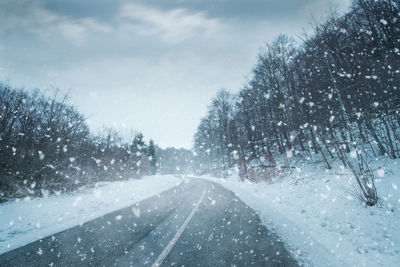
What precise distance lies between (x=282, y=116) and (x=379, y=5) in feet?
34.7

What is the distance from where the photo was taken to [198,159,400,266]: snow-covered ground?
345 cm

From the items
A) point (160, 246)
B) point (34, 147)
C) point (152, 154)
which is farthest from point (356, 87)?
point (152, 154)

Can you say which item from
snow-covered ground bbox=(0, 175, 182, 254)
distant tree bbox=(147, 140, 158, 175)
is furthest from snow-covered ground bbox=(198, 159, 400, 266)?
distant tree bbox=(147, 140, 158, 175)

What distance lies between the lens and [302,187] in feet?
32.5

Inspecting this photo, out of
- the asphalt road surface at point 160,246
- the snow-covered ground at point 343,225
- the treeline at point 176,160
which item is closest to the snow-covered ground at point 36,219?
the asphalt road surface at point 160,246

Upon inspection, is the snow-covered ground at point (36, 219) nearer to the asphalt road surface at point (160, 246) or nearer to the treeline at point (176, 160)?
the asphalt road surface at point (160, 246)

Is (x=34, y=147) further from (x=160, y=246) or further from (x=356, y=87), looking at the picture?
(x=356, y=87)

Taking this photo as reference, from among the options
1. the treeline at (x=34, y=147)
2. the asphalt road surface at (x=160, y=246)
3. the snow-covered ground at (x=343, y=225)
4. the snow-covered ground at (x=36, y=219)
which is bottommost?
the snow-covered ground at (x=343, y=225)

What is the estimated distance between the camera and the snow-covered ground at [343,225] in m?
3.45

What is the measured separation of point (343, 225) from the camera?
4.80 m

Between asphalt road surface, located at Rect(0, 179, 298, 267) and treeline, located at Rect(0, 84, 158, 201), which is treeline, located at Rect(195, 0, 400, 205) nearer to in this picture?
asphalt road surface, located at Rect(0, 179, 298, 267)

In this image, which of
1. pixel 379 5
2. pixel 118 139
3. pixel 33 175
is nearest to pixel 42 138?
pixel 33 175

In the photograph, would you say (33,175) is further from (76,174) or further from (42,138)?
(76,174)

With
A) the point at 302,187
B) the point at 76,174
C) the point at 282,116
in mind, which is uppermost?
the point at 282,116
